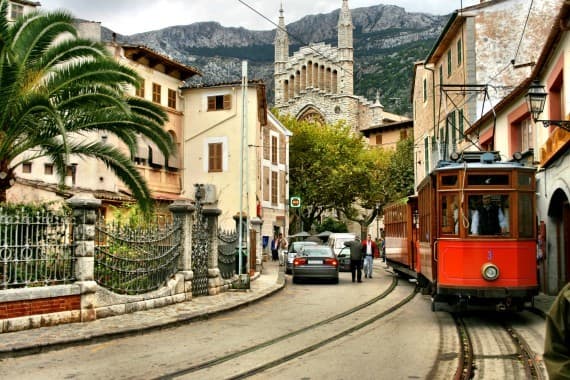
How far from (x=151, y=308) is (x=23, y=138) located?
4.29 metres

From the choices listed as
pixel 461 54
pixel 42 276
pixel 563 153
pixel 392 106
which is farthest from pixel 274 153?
pixel 392 106

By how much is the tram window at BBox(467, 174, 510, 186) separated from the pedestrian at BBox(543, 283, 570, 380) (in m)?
10.2

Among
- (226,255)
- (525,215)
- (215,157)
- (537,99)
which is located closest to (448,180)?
(525,215)

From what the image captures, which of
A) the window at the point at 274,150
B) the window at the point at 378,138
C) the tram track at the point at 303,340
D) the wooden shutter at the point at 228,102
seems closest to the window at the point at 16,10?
the wooden shutter at the point at 228,102

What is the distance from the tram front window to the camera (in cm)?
1285

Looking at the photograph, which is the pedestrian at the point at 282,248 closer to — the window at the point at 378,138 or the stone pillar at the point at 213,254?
the stone pillar at the point at 213,254

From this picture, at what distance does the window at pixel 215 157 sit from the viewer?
3859cm

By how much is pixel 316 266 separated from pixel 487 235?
38.1 ft

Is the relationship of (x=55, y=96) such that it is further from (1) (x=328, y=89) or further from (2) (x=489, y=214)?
(1) (x=328, y=89)

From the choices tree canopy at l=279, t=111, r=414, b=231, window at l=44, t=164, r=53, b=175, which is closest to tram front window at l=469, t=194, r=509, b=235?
window at l=44, t=164, r=53, b=175

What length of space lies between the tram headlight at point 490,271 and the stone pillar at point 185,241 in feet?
22.7

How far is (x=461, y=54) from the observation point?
96.6ft

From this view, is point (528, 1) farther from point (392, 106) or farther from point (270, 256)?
point (392, 106)

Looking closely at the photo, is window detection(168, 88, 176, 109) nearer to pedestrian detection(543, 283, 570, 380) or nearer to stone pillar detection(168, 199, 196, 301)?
stone pillar detection(168, 199, 196, 301)
